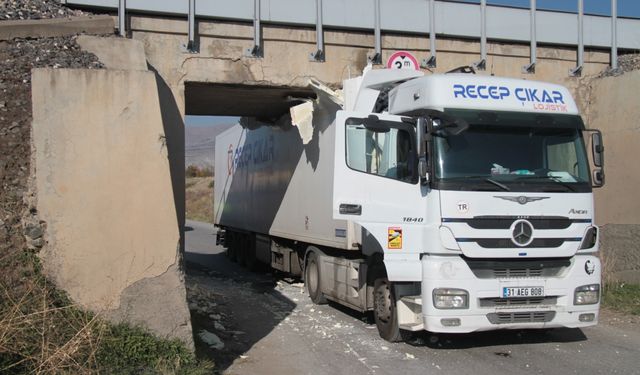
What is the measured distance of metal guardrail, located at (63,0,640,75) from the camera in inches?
379

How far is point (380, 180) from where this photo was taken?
734 centimetres

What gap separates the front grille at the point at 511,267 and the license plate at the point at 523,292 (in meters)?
0.15

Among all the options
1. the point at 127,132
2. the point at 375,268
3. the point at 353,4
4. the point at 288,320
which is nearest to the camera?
the point at 127,132

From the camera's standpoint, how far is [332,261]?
984cm

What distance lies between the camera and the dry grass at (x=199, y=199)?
152 feet

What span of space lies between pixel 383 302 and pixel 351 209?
1380mm

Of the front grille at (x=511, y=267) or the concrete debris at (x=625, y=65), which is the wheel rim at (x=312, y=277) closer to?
the front grille at (x=511, y=267)

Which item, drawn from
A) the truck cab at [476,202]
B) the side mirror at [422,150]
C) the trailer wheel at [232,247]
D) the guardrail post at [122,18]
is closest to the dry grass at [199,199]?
the trailer wheel at [232,247]

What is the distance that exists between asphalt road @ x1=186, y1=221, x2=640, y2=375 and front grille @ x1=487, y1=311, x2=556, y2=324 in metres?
0.43

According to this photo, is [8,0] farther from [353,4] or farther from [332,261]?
[332,261]

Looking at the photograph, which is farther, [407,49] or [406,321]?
[407,49]

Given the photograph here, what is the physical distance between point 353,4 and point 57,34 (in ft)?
15.9

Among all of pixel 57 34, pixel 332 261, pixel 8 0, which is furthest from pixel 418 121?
pixel 8 0

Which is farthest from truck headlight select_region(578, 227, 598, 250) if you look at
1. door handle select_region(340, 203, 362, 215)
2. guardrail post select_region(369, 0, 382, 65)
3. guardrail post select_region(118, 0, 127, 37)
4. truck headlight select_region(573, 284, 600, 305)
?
guardrail post select_region(118, 0, 127, 37)
